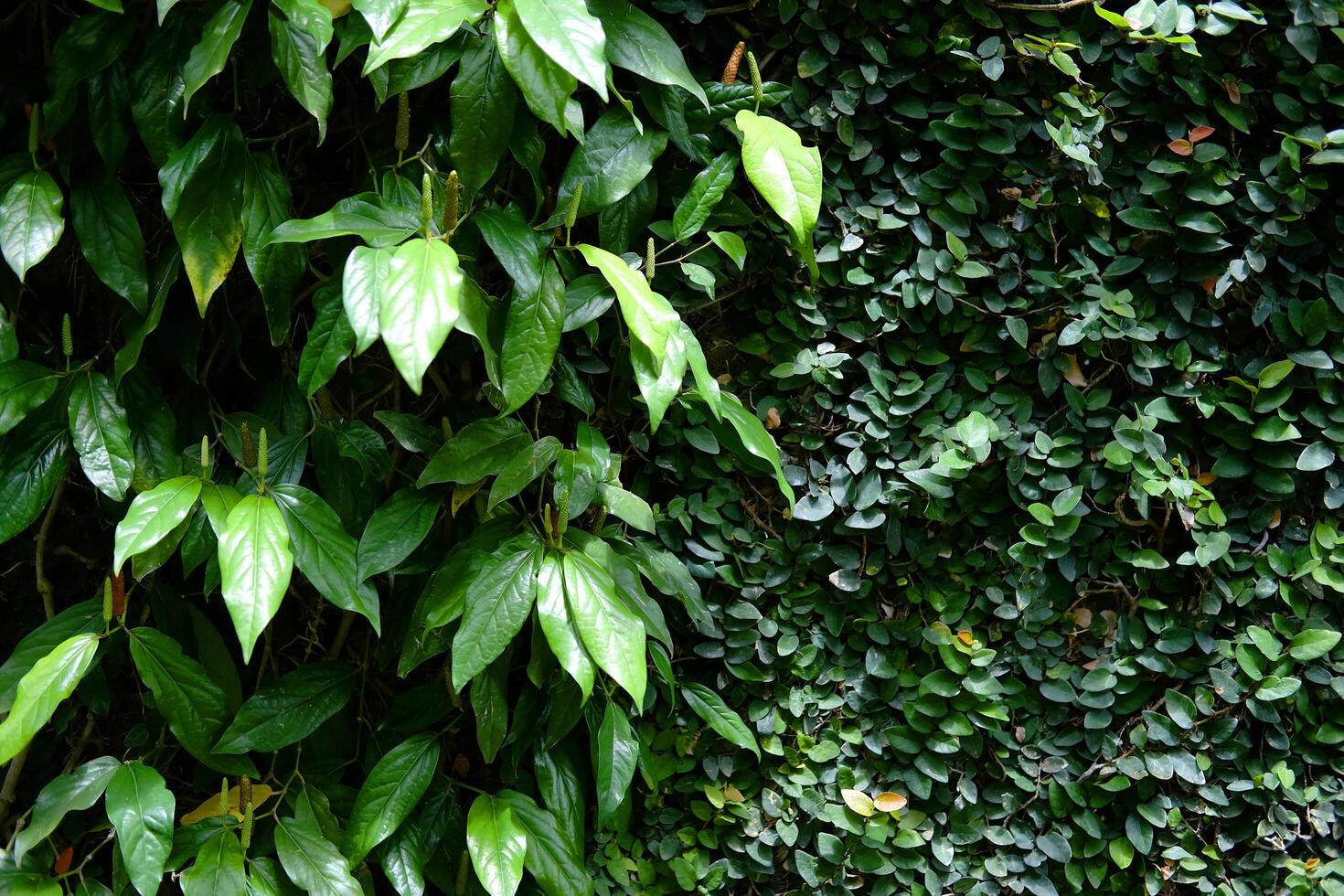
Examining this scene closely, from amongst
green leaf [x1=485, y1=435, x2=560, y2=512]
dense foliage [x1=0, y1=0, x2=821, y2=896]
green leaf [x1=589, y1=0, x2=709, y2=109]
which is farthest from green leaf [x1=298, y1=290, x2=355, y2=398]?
green leaf [x1=589, y1=0, x2=709, y2=109]

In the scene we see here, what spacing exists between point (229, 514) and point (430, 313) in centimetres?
38

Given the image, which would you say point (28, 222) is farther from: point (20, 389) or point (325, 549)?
point (325, 549)

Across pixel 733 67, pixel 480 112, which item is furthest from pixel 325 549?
pixel 733 67

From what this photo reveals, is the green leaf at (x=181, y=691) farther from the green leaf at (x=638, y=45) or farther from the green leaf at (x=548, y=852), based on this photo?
the green leaf at (x=638, y=45)

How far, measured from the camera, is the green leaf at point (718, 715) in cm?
156

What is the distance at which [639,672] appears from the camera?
3.76ft

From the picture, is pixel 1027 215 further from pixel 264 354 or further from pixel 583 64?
pixel 264 354

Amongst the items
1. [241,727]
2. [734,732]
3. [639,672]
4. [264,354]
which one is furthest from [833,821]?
[264,354]

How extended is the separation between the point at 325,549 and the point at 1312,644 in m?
1.48

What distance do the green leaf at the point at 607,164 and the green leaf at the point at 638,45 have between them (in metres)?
0.08

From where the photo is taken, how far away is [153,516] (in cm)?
109

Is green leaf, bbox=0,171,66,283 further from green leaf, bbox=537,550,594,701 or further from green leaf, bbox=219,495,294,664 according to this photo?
green leaf, bbox=537,550,594,701

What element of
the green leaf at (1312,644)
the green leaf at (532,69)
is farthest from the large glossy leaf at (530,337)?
the green leaf at (1312,644)

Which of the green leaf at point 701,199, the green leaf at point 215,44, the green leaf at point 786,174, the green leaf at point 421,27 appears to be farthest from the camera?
the green leaf at point 701,199
